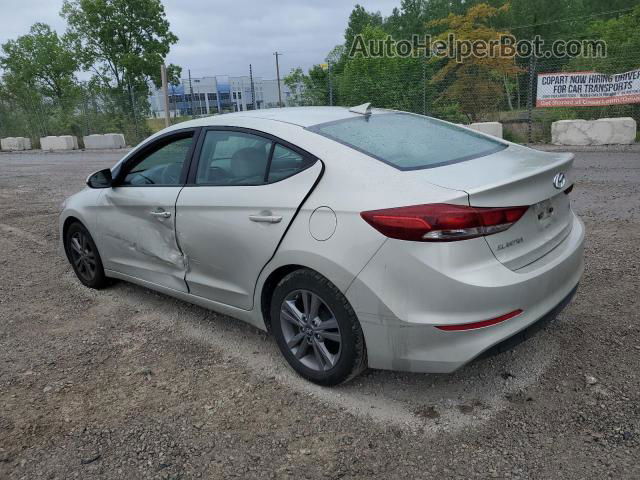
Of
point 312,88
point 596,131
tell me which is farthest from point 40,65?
point 596,131

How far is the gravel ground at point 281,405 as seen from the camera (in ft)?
8.17

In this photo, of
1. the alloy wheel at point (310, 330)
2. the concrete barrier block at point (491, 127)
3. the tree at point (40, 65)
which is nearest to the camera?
the alloy wheel at point (310, 330)

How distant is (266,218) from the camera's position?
307 cm

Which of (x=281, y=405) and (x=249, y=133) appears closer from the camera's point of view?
(x=281, y=405)

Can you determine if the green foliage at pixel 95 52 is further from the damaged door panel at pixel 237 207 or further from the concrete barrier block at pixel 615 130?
the damaged door panel at pixel 237 207

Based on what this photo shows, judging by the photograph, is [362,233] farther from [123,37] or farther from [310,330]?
[123,37]

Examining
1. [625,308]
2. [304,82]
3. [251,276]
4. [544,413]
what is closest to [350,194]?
[251,276]

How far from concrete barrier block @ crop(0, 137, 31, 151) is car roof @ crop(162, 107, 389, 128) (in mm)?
30713

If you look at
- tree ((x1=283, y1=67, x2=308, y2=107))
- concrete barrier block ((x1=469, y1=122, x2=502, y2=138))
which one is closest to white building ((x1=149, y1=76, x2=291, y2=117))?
tree ((x1=283, y1=67, x2=308, y2=107))

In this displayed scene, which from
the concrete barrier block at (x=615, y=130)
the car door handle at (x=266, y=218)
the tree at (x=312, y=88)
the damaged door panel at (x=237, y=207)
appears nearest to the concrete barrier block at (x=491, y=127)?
the concrete barrier block at (x=615, y=130)

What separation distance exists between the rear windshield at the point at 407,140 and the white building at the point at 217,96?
17700mm

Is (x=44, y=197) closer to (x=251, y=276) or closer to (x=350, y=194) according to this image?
(x=251, y=276)

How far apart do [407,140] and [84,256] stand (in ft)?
10.5

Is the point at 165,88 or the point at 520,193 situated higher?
the point at 165,88
